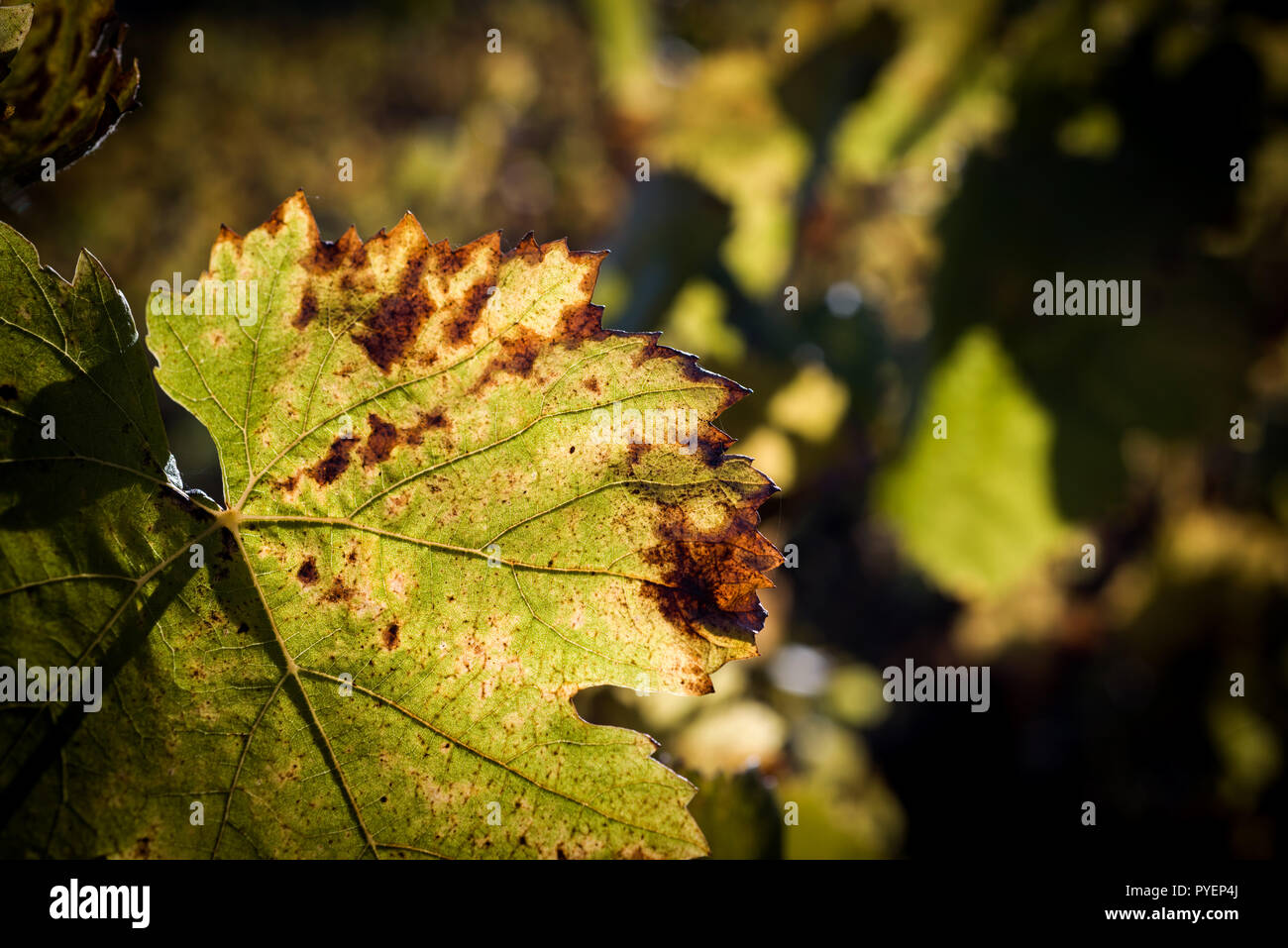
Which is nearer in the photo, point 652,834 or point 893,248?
point 652,834

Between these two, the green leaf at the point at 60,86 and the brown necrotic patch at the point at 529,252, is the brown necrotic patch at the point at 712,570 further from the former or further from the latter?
the green leaf at the point at 60,86

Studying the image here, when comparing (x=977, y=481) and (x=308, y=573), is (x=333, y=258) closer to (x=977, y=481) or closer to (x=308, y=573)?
(x=308, y=573)

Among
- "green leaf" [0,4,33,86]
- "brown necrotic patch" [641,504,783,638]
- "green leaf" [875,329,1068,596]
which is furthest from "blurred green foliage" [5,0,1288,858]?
"brown necrotic patch" [641,504,783,638]

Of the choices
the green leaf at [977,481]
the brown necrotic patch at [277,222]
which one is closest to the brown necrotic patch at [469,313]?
the brown necrotic patch at [277,222]

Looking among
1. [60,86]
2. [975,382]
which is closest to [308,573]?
[60,86]

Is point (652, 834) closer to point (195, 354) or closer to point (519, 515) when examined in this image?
point (519, 515)
